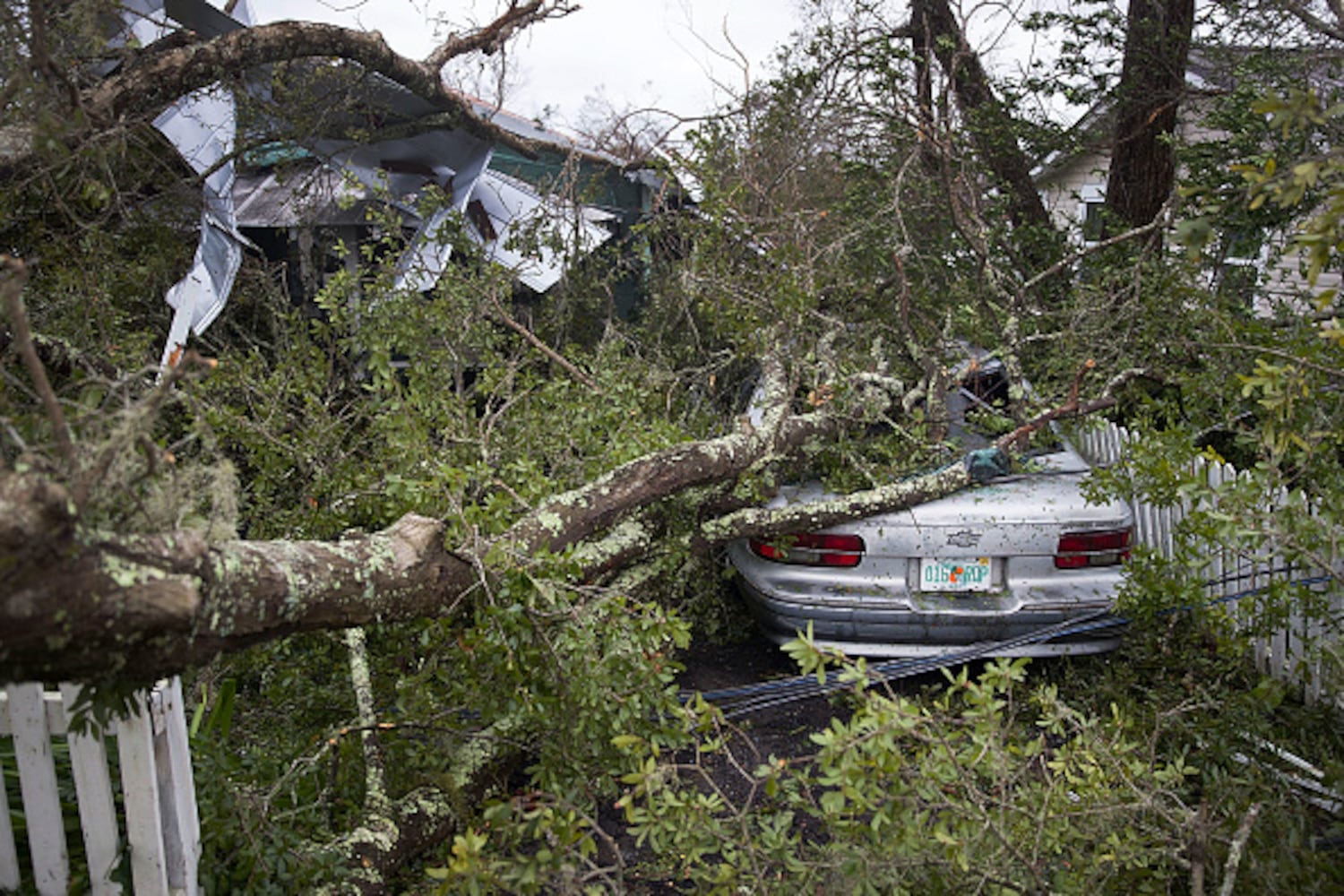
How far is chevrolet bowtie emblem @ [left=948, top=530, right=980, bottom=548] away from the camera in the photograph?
440 centimetres

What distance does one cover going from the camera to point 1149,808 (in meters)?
2.71

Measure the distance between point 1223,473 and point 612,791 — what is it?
10.6ft

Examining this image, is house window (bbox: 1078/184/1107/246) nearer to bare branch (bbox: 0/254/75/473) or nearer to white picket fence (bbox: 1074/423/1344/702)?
white picket fence (bbox: 1074/423/1344/702)

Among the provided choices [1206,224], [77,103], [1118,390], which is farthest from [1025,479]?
[77,103]

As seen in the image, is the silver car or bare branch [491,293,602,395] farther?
bare branch [491,293,602,395]

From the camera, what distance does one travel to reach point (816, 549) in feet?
15.0

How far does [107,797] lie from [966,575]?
355cm

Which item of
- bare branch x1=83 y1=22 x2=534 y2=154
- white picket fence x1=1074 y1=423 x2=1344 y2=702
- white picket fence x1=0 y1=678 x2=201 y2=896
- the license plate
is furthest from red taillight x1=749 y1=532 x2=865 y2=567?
bare branch x1=83 y1=22 x2=534 y2=154

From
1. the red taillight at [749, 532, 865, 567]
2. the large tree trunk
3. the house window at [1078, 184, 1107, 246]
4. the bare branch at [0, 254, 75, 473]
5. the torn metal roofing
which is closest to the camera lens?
the bare branch at [0, 254, 75, 473]

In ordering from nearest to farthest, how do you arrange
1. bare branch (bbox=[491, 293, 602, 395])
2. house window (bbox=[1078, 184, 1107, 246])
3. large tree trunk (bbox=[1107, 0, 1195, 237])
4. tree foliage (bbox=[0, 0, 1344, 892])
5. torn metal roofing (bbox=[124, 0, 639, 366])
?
1. tree foliage (bbox=[0, 0, 1344, 892])
2. bare branch (bbox=[491, 293, 602, 395])
3. torn metal roofing (bbox=[124, 0, 639, 366])
4. large tree trunk (bbox=[1107, 0, 1195, 237])
5. house window (bbox=[1078, 184, 1107, 246])

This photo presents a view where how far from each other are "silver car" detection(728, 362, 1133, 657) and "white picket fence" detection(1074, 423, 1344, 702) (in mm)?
369

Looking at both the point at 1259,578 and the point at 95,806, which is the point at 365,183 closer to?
the point at 95,806

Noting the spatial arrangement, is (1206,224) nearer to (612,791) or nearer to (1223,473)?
(1223,473)

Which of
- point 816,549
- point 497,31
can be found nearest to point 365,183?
point 497,31
